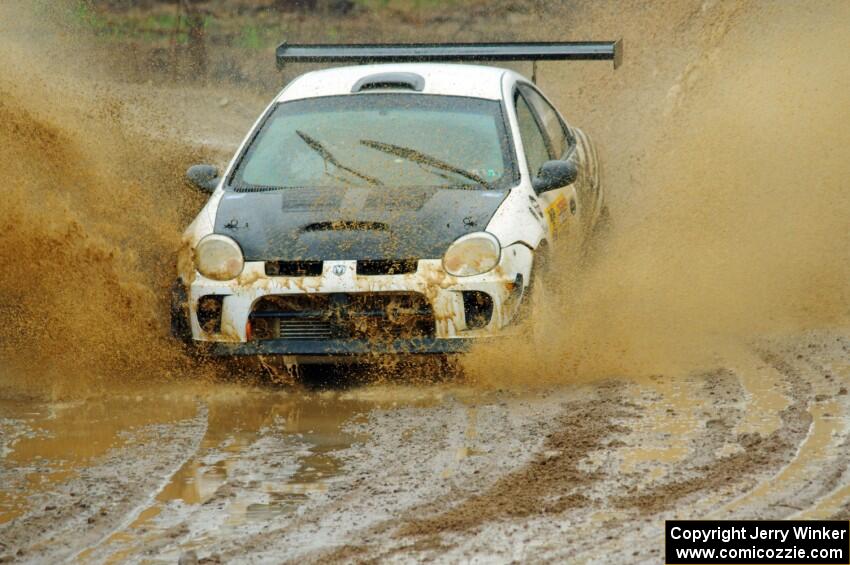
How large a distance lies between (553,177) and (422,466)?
2.67 m

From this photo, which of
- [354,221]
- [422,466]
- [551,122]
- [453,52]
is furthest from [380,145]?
[422,466]

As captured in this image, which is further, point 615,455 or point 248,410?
point 248,410

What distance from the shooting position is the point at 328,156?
8078mm

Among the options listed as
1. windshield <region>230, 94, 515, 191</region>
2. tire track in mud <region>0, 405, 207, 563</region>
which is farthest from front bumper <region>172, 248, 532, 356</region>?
windshield <region>230, 94, 515, 191</region>

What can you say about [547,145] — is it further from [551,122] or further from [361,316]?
[361,316]

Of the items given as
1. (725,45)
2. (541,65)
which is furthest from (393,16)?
(725,45)

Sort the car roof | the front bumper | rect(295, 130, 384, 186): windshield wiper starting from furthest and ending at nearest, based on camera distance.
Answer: the car roof, rect(295, 130, 384, 186): windshield wiper, the front bumper

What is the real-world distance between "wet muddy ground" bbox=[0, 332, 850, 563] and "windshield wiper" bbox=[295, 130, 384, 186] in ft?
3.84

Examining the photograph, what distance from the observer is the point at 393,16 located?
21.9 m

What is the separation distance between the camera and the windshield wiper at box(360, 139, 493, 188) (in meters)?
7.86

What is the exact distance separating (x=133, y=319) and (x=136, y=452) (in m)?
1.76

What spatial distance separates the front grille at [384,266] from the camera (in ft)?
23.2

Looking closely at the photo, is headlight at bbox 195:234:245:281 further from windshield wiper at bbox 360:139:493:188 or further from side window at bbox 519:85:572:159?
side window at bbox 519:85:572:159

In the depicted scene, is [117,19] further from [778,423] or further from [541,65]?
[778,423]
